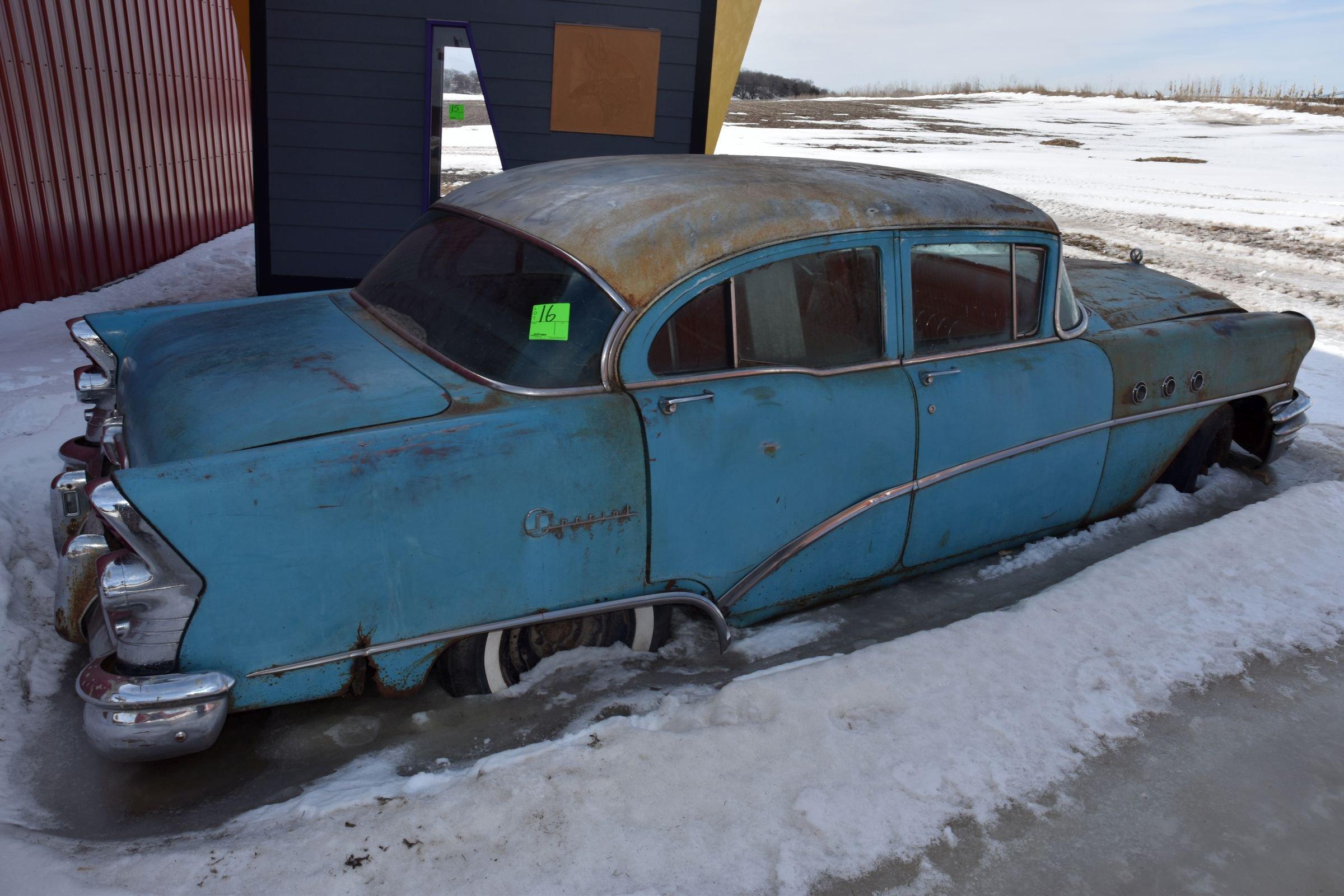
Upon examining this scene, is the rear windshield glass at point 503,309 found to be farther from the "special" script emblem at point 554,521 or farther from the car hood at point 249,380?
the "special" script emblem at point 554,521

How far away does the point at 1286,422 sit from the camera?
449 centimetres

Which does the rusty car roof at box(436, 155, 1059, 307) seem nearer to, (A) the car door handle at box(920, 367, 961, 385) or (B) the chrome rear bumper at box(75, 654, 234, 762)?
(A) the car door handle at box(920, 367, 961, 385)

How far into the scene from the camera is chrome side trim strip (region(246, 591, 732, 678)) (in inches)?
91.5

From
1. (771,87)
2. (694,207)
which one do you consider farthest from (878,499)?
(771,87)

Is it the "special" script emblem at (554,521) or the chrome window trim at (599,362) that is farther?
the chrome window trim at (599,362)

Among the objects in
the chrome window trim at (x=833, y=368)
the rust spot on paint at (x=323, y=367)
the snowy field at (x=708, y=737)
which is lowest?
the snowy field at (x=708, y=737)

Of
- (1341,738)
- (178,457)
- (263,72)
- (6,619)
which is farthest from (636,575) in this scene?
(263,72)

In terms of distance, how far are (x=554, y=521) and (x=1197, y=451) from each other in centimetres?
322

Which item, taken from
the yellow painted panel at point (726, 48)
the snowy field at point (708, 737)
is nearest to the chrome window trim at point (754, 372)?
the snowy field at point (708, 737)

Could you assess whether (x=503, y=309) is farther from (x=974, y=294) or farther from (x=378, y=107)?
(x=378, y=107)

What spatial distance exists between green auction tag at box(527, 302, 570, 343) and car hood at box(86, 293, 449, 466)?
1.08ft

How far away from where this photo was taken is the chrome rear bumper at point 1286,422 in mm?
4469

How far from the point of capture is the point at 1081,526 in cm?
395

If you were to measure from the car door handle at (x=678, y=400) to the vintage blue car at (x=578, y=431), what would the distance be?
0.05ft
